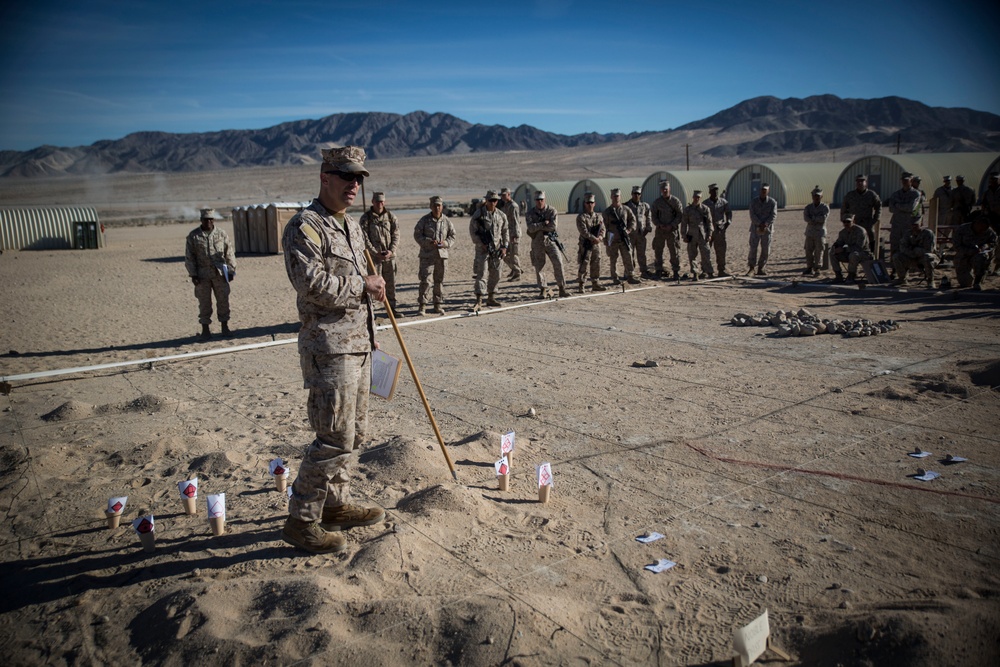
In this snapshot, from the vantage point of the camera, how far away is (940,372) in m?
7.36


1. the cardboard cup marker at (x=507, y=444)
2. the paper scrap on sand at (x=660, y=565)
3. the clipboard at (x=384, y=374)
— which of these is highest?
the clipboard at (x=384, y=374)

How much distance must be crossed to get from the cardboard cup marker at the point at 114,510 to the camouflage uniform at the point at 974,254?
13.3 m

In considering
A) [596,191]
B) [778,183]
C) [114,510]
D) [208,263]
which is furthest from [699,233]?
[596,191]

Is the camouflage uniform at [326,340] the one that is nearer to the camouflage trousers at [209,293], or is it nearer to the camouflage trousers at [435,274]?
the camouflage trousers at [209,293]

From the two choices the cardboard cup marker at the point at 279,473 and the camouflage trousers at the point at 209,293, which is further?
the camouflage trousers at the point at 209,293

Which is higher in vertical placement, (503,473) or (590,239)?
(590,239)

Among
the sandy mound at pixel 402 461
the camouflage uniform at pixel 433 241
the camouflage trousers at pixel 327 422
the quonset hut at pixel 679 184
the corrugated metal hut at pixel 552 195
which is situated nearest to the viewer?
the camouflage trousers at pixel 327 422

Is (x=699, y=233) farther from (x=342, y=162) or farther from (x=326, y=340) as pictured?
(x=326, y=340)

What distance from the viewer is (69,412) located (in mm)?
7004

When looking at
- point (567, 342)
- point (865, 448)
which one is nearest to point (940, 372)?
point (865, 448)

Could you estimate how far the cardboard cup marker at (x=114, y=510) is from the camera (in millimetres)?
4492

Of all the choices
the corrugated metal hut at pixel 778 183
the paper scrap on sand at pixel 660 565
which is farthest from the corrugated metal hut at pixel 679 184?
the paper scrap on sand at pixel 660 565

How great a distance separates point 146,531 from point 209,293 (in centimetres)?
717

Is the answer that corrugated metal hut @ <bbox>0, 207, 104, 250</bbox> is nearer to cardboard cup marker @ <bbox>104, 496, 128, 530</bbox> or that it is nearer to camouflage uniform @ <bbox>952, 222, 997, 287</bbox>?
Answer: cardboard cup marker @ <bbox>104, 496, 128, 530</bbox>
